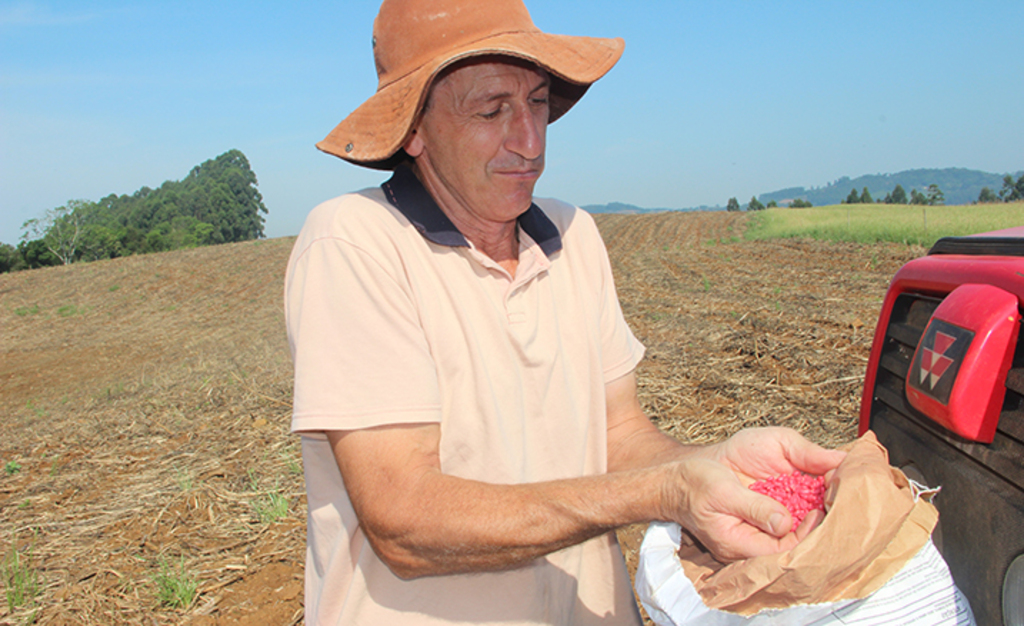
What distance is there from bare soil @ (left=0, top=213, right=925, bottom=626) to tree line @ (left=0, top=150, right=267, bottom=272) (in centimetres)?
4379

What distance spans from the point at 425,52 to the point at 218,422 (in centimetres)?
495

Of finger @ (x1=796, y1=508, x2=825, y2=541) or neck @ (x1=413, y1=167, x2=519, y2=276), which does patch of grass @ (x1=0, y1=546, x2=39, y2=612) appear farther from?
finger @ (x1=796, y1=508, x2=825, y2=541)

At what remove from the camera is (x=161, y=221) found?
89188 millimetres

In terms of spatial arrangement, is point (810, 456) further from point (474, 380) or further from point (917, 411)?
point (474, 380)

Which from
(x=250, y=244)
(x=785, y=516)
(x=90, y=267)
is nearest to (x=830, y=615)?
(x=785, y=516)

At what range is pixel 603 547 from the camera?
61.6 inches

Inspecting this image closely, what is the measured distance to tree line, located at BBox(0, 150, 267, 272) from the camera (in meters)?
56.5

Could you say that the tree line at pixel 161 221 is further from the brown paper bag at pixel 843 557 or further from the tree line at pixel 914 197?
the tree line at pixel 914 197

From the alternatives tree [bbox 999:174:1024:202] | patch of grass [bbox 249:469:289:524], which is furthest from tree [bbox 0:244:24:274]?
tree [bbox 999:174:1024:202]

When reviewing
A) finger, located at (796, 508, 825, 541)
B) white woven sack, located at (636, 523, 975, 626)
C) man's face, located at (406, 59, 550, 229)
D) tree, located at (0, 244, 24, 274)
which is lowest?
tree, located at (0, 244, 24, 274)

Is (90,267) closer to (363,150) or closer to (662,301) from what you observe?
(662,301)

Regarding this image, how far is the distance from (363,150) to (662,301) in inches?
395

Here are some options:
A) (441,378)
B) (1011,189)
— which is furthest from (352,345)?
(1011,189)

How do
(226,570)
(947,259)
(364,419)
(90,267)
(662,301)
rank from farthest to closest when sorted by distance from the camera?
(90,267) → (662,301) → (226,570) → (947,259) → (364,419)
